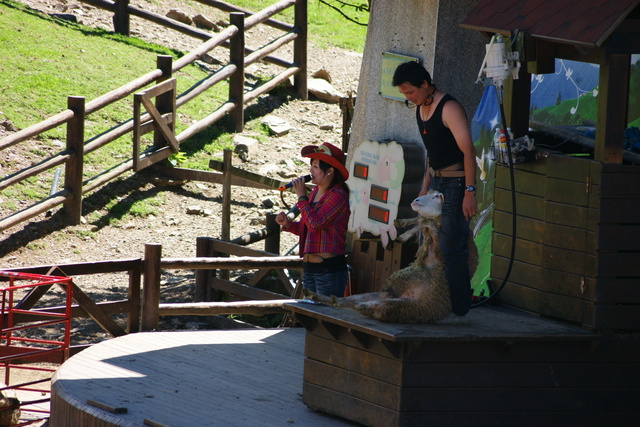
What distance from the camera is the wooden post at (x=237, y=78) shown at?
13305mm

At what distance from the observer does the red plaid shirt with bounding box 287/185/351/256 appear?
646 cm

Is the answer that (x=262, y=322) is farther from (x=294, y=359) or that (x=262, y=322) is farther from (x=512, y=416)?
(x=512, y=416)

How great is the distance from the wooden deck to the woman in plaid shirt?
2.28ft

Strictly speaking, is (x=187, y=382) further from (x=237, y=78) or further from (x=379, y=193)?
(x=237, y=78)

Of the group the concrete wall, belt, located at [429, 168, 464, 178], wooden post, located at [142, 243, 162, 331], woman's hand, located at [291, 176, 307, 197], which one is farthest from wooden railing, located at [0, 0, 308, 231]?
belt, located at [429, 168, 464, 178]

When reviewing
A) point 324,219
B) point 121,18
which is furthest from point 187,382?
point 121,18

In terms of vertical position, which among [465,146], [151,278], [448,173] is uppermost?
[465,146]

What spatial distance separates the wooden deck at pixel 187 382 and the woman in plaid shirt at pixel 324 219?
0.69 m

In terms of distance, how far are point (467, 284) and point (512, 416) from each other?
786 millimetres

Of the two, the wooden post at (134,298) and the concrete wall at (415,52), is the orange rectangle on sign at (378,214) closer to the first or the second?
the concrete wall at (415,52)

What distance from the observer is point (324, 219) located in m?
6.47

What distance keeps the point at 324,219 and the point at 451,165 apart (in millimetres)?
1156

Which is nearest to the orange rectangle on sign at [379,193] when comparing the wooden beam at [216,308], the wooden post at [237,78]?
the wooden beam at [216,308]

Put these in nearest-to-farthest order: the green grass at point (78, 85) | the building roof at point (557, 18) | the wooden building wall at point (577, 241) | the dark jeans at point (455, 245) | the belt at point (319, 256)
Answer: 1. the building roof at point (557, 18)
2. the wooden building wall at point (577, 241)
3. the dark jeans at point (455, 245)
4. the belt at point (319, 256)
5. the green grass at point (78, 85)
